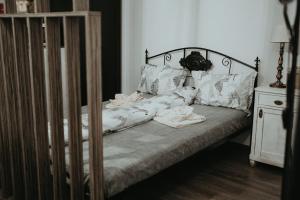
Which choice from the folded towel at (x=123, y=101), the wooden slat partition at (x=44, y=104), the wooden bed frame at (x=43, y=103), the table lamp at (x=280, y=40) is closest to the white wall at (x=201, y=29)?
the table lamp at (x=280, y=40)

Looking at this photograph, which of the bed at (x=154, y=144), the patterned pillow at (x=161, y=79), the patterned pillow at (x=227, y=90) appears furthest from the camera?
the patterned pillow at (x=161, y=79)

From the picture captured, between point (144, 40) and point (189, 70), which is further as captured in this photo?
point (144, 40)

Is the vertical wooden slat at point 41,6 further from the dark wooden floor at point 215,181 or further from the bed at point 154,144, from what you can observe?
the dark wooden floor at point 215,181

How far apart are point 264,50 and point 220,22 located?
60cm

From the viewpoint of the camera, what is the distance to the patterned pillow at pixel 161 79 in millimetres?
3812

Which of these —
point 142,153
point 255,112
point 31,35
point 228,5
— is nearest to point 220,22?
point 228,5

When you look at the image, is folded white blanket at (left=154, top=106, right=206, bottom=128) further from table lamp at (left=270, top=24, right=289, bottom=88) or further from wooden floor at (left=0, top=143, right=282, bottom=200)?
table lamp at (left=270, top=24, right=289, bottom=88)

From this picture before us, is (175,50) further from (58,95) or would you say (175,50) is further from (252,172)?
(58,95)

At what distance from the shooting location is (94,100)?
1.64 metres

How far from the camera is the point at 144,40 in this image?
14.3 ft

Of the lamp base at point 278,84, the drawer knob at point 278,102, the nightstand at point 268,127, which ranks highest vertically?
the lamp base at point 278,84

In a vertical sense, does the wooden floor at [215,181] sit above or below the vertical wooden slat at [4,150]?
below

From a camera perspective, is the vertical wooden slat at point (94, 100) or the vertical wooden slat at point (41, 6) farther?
the vertical wooden slat at point (41, 6)

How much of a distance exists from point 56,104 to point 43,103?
0.59 ft
